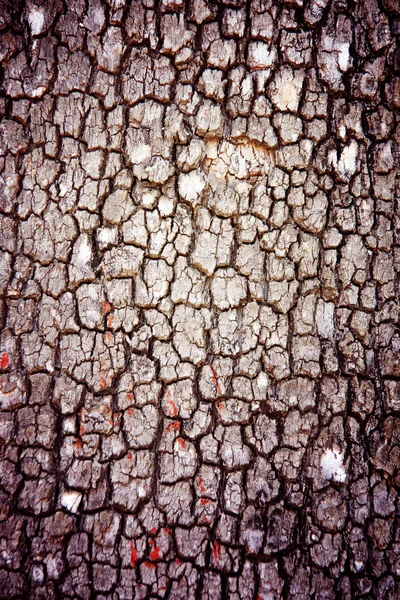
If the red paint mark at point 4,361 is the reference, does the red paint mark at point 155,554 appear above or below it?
below

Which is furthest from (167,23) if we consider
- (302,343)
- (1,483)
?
(1,483)

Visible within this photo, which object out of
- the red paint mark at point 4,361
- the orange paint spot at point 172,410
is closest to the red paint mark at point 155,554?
the orange paint spot at point 172,410

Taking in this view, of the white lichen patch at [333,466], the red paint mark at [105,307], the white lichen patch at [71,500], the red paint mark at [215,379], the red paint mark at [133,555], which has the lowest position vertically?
the red paint mark at [133,555]

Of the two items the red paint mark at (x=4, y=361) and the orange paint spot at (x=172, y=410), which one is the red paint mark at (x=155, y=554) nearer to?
the orange paint spot at (x=172, y=410)

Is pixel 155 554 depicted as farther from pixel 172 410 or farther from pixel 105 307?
pixel 105 307

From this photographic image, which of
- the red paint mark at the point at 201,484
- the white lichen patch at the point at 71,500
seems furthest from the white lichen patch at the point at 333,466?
the white lichen patch at the point at 71,500

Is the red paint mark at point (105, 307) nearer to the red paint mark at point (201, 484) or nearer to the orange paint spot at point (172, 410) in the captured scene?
the orange paint spot at point (172, 410)

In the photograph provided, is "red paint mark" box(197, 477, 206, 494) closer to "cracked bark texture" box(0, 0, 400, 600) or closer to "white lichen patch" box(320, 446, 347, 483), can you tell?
"cracked bark texture" box(0, 0, 400, 600)

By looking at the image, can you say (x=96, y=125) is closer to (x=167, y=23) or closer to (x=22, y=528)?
(x=167, y=23)

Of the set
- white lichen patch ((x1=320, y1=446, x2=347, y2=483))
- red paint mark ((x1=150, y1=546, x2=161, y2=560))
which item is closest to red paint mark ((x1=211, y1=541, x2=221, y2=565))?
red paint mark ((x1=150, y1=546, x2=161, y2=560))
